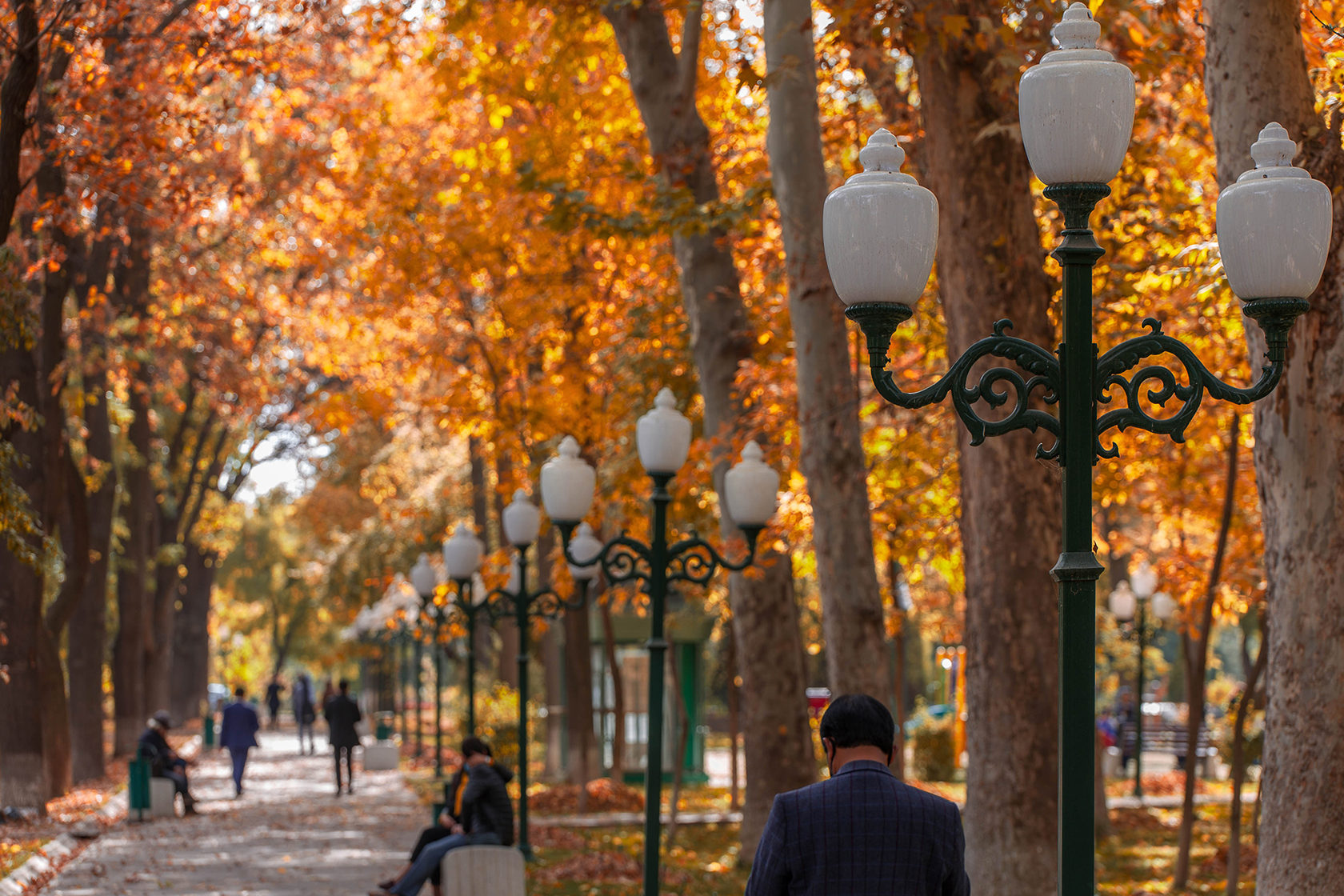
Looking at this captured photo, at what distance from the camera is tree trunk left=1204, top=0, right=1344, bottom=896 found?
6.92 m

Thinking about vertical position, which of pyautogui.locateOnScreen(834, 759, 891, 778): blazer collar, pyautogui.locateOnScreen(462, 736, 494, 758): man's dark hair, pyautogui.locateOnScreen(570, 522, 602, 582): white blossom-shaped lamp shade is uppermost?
pyautogui.locateOnScreen(570, 522, 602, 582): white blossom-shaped lamp shade

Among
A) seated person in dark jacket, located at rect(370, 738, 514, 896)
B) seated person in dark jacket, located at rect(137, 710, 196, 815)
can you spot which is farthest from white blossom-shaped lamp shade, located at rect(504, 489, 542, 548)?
seated person in dark jacket, located at rect(137, 710, 196, 815)

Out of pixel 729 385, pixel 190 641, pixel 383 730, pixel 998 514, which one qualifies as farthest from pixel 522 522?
pixel 190 641

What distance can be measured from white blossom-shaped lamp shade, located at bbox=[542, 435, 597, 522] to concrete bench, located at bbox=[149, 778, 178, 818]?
1037cm

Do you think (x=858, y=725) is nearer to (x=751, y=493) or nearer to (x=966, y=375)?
(x=966, y=375)

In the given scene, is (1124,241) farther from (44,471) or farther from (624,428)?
(44,471)

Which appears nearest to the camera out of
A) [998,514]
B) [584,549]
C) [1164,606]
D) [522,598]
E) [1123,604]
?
[998,514]

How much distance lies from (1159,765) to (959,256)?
31.1 m

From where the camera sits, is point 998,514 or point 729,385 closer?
point 998,514

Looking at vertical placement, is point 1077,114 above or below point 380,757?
above

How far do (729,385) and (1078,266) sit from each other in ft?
32.9

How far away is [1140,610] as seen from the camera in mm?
26750

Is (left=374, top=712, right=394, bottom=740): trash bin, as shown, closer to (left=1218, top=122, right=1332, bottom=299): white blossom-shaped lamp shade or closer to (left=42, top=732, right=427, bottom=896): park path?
(left=42, top=732, right=427, bottom=896): park path

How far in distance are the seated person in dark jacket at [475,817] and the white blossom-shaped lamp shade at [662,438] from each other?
2.84 m
